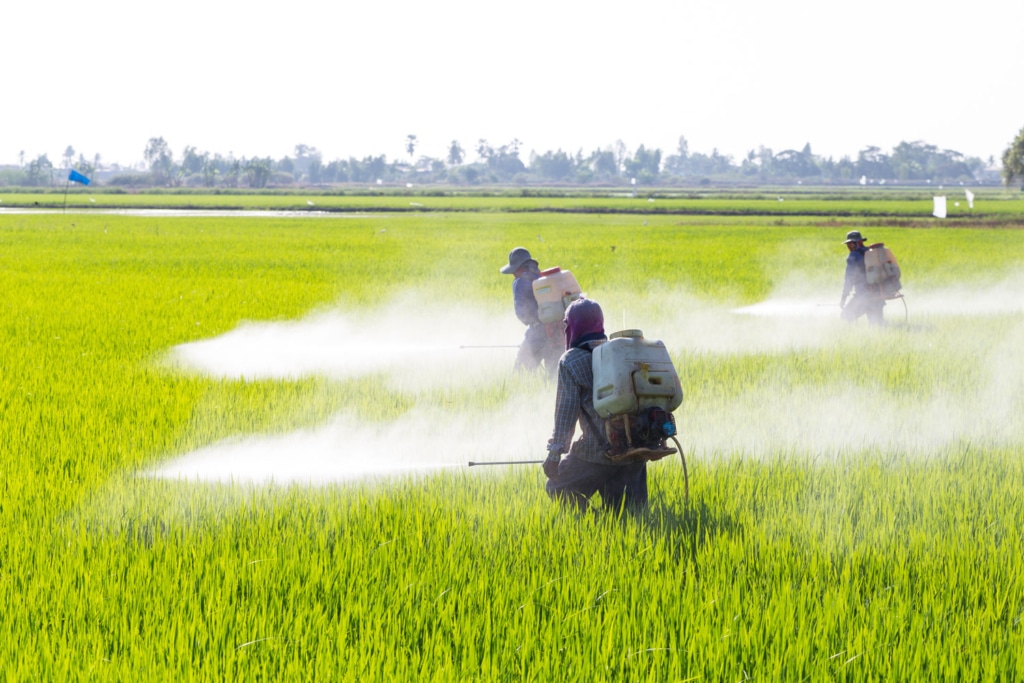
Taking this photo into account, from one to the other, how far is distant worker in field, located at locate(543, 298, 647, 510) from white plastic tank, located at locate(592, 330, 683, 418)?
12.7 inches

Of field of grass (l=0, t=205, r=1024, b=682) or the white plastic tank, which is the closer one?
field of grass (l=0, t=205, r=1024, b=682)

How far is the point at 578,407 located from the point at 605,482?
44cm

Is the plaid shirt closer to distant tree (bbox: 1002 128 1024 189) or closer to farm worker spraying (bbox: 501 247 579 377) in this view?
farm worker spraying (bbox: 501 247 579 377)

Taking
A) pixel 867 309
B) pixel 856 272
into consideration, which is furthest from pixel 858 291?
pixel 856 272

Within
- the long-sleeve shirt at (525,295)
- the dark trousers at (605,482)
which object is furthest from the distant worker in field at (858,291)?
the dark trousers at (605,482)

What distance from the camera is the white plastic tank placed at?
4.65m

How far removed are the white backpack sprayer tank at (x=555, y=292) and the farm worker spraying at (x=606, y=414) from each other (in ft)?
6.62

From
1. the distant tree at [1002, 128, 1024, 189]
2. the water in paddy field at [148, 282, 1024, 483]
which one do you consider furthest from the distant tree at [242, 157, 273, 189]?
the water in paddy field at [148, 282, 1024, 483]

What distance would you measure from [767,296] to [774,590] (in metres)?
16.4

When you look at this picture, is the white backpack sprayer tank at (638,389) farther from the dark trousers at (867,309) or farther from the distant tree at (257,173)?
the distant tree at (257,173)

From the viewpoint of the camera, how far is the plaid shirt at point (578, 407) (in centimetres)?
507

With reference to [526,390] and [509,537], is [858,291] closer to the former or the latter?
[526,390]

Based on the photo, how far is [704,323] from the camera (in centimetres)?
1539

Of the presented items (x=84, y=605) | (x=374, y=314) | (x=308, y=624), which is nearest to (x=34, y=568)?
(x=84, y=605)
